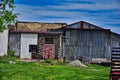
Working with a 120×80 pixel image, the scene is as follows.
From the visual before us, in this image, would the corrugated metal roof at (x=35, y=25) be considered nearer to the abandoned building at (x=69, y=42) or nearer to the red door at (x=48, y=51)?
the abandoned building at (x=69, y=42)

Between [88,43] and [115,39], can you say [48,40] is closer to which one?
[88,43]

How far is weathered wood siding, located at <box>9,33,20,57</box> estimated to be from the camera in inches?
1721

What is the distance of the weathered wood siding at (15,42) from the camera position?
143 feet

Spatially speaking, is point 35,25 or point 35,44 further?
point 35,25

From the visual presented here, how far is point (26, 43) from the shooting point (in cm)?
4400

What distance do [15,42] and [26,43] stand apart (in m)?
Answer: 1.38

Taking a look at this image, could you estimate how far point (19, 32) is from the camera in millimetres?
44000

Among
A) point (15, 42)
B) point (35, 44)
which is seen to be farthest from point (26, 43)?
point (15, 42)

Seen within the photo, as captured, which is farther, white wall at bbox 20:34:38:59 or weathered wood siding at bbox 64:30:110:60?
weathered wood siding at bbox 64:30:110:60

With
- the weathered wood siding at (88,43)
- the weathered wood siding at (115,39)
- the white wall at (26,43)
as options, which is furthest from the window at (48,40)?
the weathered wood siding at (115,39)

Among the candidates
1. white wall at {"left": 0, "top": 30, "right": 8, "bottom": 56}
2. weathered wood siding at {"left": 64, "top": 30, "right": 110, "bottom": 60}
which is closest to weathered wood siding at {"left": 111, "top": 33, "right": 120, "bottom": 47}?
weathered wood siding at {"left": 64, "top": 30, "right": 110, "bottom": 60}

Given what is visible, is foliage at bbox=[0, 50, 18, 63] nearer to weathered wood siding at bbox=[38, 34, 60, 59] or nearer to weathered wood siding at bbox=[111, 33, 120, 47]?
weathered wood siding at bbox=[38, 34, 60, 59]

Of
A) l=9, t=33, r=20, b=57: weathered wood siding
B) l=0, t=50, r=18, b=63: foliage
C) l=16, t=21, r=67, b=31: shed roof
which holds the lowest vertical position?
l=0, t=50, r=18, b=63: foliage

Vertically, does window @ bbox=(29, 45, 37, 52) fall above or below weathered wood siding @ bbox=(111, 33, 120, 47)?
below
